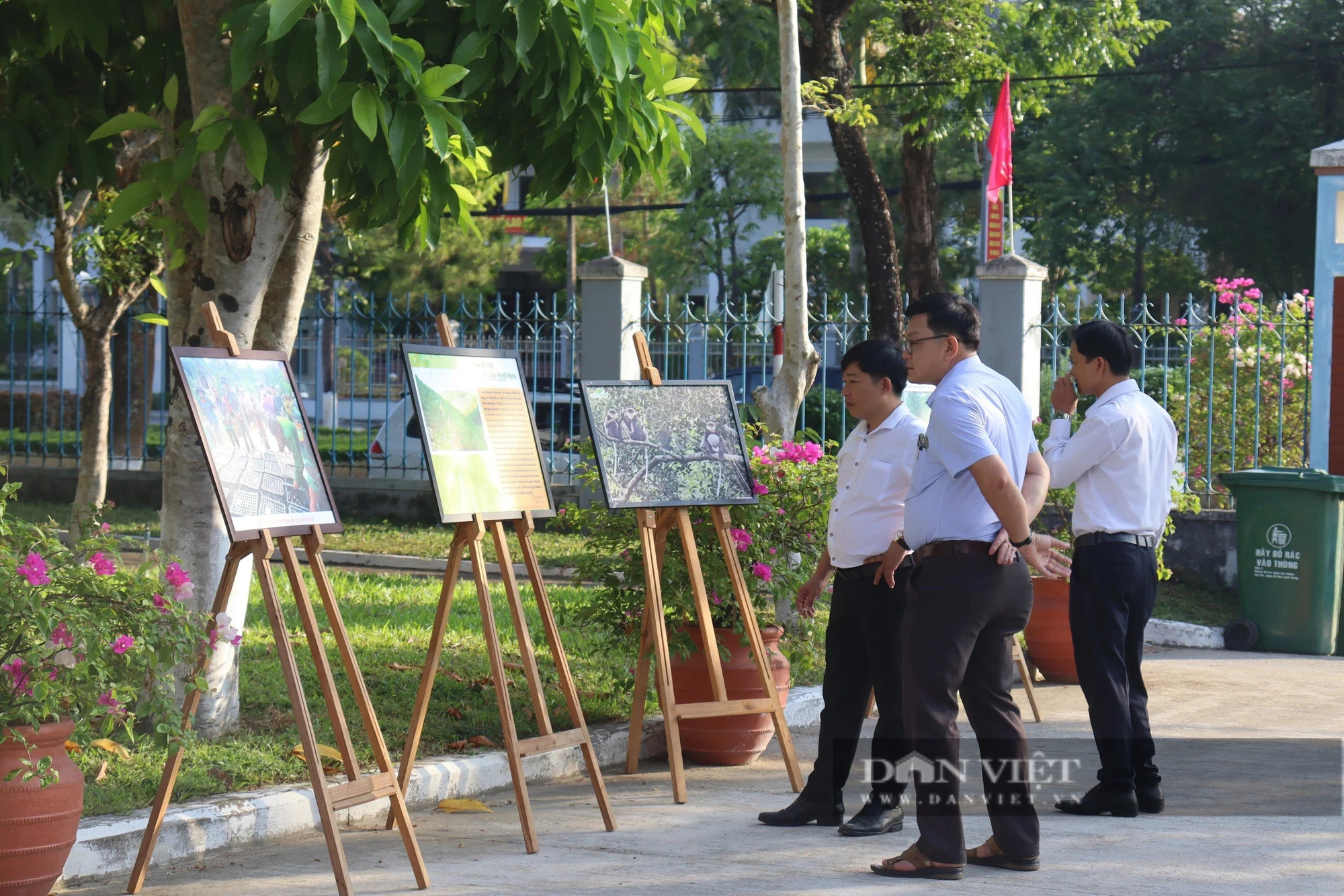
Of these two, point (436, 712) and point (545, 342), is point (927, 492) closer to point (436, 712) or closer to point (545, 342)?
point (436, 712)

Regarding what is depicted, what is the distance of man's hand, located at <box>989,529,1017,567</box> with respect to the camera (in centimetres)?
490

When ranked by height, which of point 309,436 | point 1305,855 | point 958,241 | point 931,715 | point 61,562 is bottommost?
point 1305,855

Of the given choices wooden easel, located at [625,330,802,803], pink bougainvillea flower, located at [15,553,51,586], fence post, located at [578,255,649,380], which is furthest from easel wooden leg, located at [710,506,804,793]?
fence post, located at [578,255,649,380]

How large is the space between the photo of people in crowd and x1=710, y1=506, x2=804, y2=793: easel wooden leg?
76.5 inches

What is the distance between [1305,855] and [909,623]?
174 cm

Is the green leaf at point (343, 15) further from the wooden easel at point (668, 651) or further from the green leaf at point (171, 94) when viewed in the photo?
the wooden easel at point (668, 651)

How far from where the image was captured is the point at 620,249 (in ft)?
125

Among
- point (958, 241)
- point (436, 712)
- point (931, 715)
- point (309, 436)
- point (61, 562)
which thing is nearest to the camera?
point (61, 562)

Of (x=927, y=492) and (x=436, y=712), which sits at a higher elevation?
(x=927, y=492)

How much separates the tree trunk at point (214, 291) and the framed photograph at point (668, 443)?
1482mm

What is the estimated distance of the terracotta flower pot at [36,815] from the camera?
170 inches

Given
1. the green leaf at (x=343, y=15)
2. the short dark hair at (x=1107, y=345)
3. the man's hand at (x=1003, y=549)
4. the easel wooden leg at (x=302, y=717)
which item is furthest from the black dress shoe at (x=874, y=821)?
the green leaf at (x=343, y=15)

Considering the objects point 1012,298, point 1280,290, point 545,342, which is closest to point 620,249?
point 1280,290

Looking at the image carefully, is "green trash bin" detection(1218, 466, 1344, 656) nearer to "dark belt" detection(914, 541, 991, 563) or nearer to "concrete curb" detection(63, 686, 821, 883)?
"concrete curb" detection(63, 686, 821, 883)
